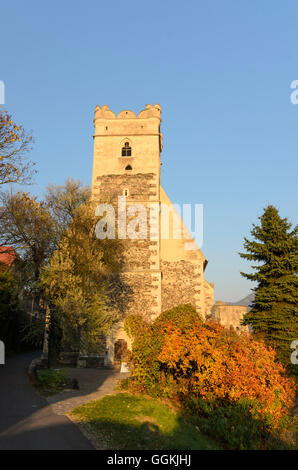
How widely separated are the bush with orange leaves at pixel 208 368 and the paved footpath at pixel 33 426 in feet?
13.4

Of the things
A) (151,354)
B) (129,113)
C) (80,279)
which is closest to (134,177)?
(129,113)

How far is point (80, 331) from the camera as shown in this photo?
643 inches

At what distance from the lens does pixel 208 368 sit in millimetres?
11125

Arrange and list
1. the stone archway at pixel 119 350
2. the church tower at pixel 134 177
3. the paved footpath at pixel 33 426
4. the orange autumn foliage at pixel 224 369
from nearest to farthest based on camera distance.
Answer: the paved footpath at pixel 33 426, the orange autumn foliage at pixel 224 369, the stone archway at pixel 119 350, the church tower at pixel 134 177

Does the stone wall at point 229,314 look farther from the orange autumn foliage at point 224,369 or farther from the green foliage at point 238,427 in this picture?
the green foliage at point 238,427

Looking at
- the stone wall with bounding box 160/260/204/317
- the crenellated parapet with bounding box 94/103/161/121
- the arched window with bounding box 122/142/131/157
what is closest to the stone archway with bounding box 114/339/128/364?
the stone wall with bounding box 160/260/204/317

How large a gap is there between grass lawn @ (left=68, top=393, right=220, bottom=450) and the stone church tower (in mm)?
11572

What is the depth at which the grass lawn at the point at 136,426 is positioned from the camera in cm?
805

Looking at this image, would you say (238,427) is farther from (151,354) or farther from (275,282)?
(275,282)

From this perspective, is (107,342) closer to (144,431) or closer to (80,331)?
(80,331)

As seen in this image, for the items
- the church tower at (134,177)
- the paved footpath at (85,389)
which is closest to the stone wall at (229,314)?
the church tower at (134,177)
